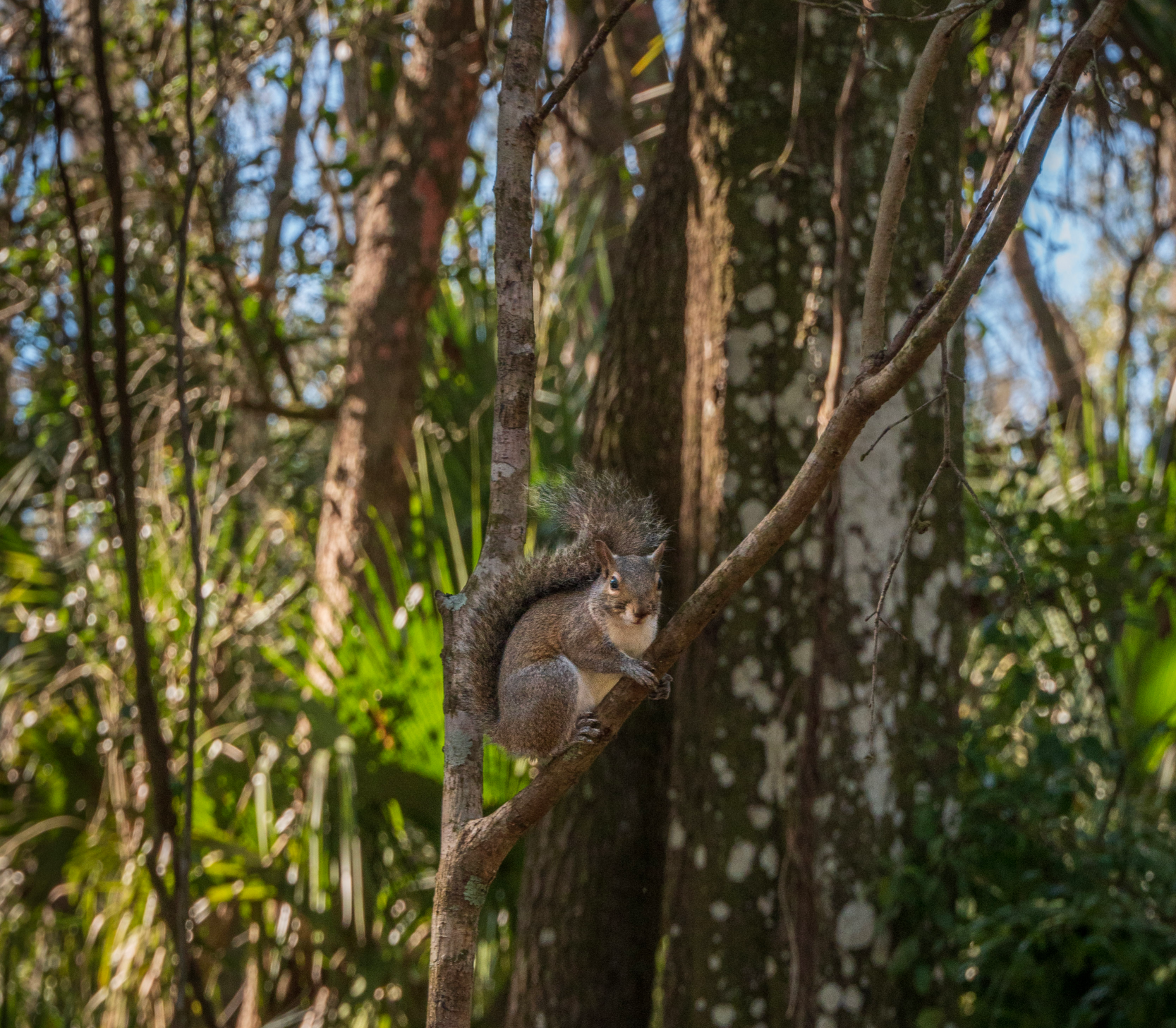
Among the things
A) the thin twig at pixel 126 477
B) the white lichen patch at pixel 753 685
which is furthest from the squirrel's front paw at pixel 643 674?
the thin twig at pixel 126 477

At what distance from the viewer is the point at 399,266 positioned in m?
4.43

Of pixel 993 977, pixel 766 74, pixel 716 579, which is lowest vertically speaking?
pixel 993 977

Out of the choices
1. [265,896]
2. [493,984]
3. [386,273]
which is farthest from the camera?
[386,273]

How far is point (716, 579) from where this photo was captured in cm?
122

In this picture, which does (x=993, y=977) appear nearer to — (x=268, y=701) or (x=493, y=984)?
(x=493, y=984)

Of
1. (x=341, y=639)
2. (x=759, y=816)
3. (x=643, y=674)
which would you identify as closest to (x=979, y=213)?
(x=643, y=674)

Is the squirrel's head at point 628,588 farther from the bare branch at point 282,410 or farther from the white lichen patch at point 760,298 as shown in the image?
the bare branch at point 282,410

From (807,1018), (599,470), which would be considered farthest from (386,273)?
(807,1018)

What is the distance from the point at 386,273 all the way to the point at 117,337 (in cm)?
234

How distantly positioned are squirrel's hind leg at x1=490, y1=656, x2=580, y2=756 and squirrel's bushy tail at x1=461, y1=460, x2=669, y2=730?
58mm

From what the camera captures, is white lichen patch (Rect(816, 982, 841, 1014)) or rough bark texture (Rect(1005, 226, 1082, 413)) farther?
rough bark texture (Rect(1005, 226, 1082, 413))

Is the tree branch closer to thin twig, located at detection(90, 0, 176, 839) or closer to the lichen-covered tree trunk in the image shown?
the lichen-covered tree trunk

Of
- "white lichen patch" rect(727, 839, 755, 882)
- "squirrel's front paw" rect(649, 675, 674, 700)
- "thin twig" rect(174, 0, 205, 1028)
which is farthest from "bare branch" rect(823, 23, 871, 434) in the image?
"thin twig" rect(174, 0, 205, 1028)

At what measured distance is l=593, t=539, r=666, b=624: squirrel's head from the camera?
6.54 feet
